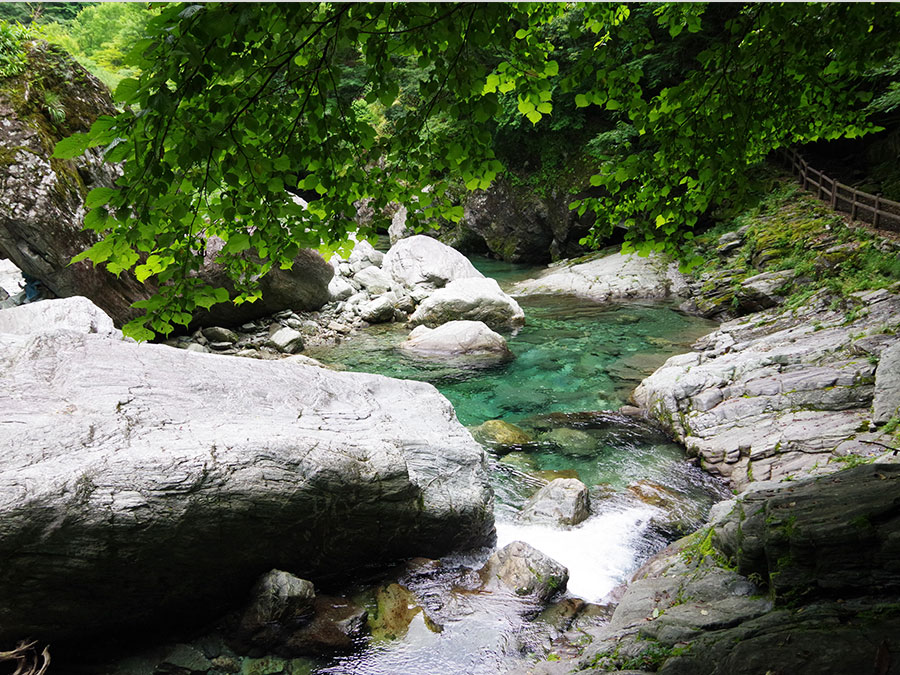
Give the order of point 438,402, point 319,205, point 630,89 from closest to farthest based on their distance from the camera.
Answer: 1. point 319,205
2. point 630,89
3. point 438,402

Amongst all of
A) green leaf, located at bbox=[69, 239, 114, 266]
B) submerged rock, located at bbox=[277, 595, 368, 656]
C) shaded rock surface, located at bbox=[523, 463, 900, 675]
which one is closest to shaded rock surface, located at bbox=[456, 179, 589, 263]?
shaded rock surface, located at bbox=[523, 463, 900, 675]

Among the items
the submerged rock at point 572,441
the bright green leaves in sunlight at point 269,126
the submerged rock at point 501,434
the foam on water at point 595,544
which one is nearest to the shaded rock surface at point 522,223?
the submerged rock at point 572,441

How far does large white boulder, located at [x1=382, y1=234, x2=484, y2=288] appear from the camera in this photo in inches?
714

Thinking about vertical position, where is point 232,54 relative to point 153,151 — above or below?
above

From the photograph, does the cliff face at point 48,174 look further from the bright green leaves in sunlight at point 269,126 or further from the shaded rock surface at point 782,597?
the shaded rock surface at point 782,597

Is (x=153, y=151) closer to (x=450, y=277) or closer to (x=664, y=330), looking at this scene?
(x=664, y=330)

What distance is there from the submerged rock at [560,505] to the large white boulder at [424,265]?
38.0 ft

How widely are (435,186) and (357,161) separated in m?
0.59

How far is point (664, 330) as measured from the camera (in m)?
14.9

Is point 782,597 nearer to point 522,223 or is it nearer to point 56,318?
point 56,318

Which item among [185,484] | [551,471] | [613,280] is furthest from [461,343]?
[185,484]

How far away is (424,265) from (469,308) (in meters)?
3.63

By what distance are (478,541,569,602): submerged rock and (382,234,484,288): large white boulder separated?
12.8m

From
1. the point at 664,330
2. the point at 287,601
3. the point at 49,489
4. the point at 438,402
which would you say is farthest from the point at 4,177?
the point at 664,330
